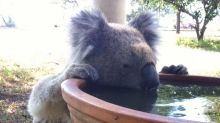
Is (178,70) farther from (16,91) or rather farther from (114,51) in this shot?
(16,91)

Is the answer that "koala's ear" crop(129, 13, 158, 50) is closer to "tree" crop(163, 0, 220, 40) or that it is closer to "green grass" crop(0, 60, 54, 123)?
"green grass" crop(0, 60, 54, 123)

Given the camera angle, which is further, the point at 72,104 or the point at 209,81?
the point at 209,81

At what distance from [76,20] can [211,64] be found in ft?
23.5

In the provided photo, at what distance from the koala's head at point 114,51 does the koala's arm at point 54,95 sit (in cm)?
8

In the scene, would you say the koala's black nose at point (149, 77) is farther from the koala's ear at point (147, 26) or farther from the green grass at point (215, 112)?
the koala's ear at point (147, 26)

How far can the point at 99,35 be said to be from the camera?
1895mm

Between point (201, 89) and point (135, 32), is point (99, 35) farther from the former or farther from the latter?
point (201, 89)

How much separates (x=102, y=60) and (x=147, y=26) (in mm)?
394

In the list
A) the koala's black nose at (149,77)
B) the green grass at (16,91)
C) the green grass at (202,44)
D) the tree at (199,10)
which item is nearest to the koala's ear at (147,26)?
the koala's black nose at (149,77)

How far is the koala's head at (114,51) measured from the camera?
173 centimetres

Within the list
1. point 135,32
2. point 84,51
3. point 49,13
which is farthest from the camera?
point 49,13

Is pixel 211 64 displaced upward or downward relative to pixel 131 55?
downward

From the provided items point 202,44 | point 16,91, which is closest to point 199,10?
point 202,44

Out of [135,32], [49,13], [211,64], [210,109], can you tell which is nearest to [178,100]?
[210,109]
